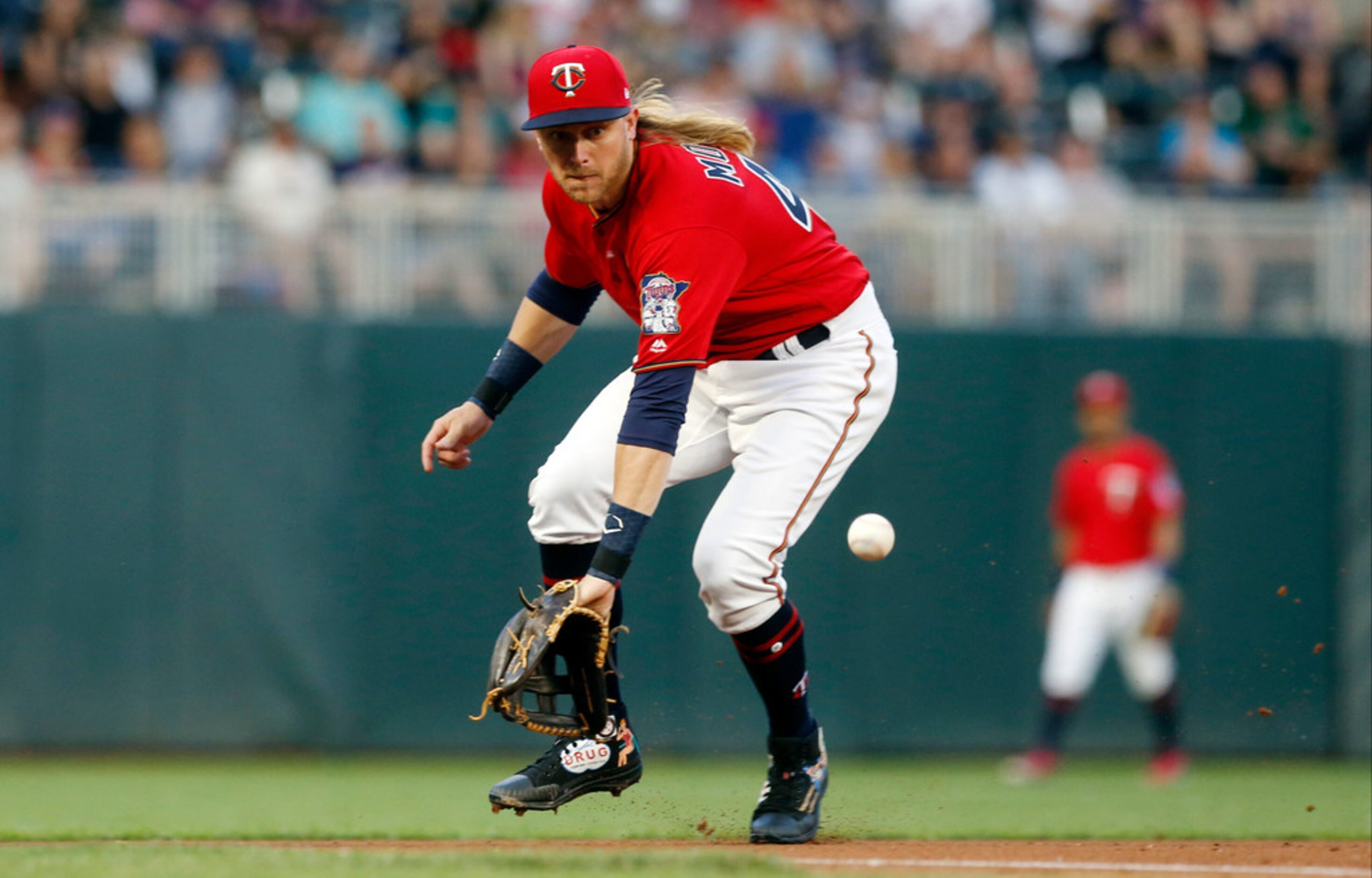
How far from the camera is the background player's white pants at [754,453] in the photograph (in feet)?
16.7

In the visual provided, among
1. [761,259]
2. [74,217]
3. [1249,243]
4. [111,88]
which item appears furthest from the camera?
[111,88]

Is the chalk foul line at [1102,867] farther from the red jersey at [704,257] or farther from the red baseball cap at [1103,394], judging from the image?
the red baseball cap at [1103,394]

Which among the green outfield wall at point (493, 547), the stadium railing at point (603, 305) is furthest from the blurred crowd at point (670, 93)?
the green outfield wall at point (493, 547)

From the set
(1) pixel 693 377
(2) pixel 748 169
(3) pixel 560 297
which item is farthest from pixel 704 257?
(3) pixel 560 297

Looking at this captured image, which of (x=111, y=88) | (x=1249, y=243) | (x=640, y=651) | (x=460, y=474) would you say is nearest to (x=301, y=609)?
(x=460, y=474)

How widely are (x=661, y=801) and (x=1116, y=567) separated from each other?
3.29 meters

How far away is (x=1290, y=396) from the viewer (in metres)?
9.76

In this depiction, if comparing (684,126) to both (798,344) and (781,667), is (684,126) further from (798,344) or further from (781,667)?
(781,667)

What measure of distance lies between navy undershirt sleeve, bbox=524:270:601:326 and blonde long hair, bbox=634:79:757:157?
614 millimetres

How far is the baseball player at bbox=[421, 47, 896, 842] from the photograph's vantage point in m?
4.66

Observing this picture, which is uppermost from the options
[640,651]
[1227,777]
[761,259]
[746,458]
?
[761,259]

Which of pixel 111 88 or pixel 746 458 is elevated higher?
pixel 111 88

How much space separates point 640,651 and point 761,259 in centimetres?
462

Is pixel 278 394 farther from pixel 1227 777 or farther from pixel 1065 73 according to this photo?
pixel 1065 73
